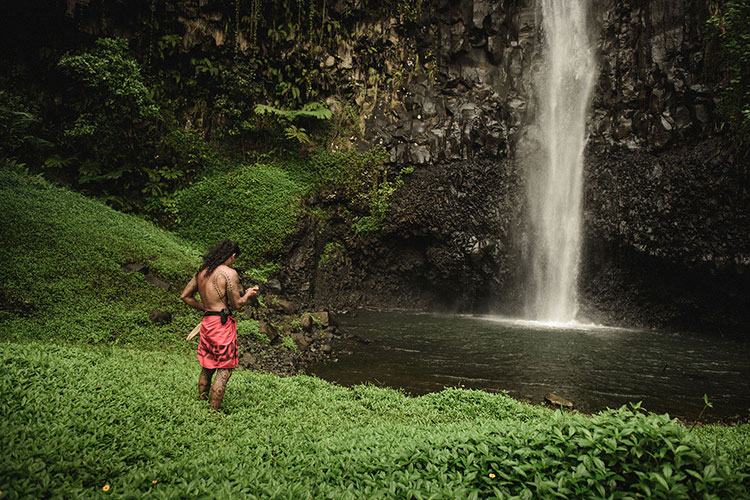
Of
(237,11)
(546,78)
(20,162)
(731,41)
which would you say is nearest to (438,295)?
(546,78)

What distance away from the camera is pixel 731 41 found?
12383mm

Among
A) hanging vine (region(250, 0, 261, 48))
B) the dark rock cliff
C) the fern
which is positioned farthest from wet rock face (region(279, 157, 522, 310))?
hanging vine (region(250, 0, 261, 48))

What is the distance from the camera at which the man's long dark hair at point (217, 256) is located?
490cm

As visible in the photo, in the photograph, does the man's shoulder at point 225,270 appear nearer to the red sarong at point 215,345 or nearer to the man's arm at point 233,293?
the man's arm at point 233,293

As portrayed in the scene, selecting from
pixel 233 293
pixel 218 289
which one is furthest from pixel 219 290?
pixel 233 293

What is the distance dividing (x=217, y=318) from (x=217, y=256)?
0.78 metres

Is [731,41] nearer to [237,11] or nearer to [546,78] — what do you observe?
[546,78]

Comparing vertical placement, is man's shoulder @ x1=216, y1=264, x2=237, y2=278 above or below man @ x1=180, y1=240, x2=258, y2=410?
above

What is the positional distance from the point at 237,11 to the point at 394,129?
8.18 m

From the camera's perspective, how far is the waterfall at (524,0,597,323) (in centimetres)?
1620

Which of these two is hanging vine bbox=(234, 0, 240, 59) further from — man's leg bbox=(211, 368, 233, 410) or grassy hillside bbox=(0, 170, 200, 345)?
man's leg bbox=(211, 368, 233, 410)

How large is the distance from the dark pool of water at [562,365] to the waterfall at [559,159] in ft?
10.9

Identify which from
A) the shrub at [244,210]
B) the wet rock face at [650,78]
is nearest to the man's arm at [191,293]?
the shrub at [244,210]

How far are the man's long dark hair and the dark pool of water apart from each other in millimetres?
3754
